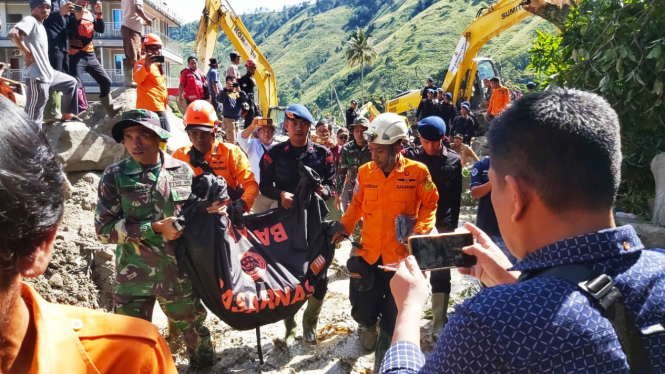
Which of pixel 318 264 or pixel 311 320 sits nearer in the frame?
pixel 318 264

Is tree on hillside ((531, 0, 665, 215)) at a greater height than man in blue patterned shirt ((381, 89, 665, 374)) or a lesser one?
lesser

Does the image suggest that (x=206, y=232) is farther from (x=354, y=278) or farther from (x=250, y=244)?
A: (x=354, y=278)

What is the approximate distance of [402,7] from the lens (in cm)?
13388

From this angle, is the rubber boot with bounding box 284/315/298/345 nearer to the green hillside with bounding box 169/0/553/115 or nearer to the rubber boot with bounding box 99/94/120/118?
the rubber boot with bounding box 99/94/120/118

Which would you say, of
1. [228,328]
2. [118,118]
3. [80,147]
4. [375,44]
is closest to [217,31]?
[118,118]

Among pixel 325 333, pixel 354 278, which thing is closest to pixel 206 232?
pixel 354 278

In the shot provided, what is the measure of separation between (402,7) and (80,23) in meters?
135

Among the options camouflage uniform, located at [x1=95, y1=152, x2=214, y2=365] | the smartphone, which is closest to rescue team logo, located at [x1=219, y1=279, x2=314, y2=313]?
camouflage uniform, located at [x1=95, y1=152, x2=214, y2=365]

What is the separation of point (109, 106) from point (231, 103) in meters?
2.38

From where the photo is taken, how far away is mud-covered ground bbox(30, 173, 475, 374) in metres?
4.38

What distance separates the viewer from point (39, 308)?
1.15m

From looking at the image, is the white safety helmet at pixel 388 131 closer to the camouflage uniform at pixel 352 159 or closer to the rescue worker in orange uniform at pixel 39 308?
the camouflage uniform at pixel 352 159

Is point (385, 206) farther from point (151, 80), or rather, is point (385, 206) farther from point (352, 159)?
point (151, 80)

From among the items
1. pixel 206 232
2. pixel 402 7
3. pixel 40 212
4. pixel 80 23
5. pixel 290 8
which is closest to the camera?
pixel 40 212
